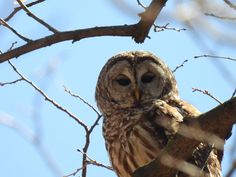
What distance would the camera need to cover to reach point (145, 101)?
7.11 meters

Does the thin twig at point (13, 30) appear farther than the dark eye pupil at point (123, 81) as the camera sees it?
No

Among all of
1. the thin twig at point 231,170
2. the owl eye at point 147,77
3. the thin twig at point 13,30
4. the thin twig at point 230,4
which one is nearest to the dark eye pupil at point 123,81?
the owl eye at point 147,77

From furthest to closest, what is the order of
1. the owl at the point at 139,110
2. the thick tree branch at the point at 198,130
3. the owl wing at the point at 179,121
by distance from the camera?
1. the owl at the point at 139,110
2. the owl wing at the point at 179,121
3. the thick tree branch at the point at 198,130

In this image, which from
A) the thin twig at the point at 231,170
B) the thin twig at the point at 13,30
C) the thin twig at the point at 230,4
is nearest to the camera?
the thin twig at the point at 231,170

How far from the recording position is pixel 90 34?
4965mm

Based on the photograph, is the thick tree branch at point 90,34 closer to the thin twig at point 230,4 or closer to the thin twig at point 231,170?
the thin twig at point 230,4

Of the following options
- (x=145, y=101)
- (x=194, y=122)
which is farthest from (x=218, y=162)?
(x=194, y=122)

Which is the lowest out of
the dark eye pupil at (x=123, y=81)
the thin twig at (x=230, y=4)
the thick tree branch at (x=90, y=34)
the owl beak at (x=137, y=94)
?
the thin twig at (x=230, y=4)

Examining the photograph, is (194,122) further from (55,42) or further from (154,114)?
(154,114)

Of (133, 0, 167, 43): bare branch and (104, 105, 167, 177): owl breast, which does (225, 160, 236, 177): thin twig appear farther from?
(104, 105, 167, 177): owl breast

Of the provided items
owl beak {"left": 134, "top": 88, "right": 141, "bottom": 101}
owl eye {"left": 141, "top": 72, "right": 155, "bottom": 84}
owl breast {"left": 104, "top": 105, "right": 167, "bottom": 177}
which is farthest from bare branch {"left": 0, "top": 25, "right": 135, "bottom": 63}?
owl eye {"left": 141, "top": 72, "right": 155, "bottom": 84}

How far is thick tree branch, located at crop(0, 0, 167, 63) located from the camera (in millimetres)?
4871

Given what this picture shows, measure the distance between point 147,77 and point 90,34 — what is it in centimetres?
257

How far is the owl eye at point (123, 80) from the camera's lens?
7444 mm
